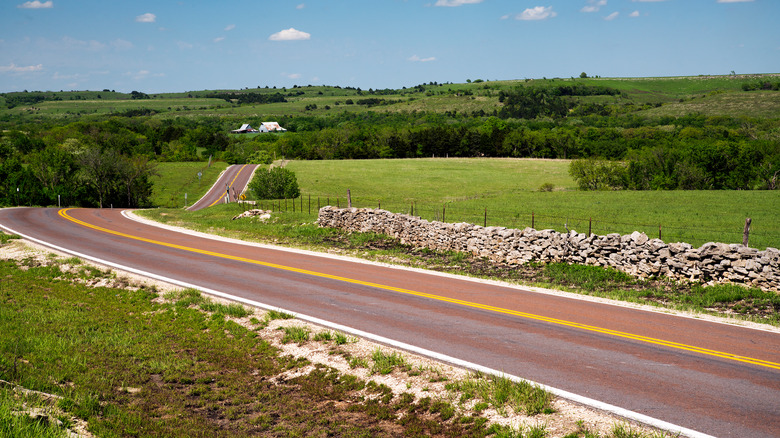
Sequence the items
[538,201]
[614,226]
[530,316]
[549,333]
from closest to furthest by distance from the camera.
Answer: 1. [549,333]
2. [530,316]
3. [614,226]
4. [538,201]

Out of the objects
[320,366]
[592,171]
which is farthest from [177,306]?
[592,171]

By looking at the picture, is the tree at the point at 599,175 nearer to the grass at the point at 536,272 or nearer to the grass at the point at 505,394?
the grass at the point at 536,272

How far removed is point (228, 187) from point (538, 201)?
4995 centimetres

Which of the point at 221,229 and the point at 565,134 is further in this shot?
the point at 565,134

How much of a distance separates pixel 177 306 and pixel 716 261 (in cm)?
1667

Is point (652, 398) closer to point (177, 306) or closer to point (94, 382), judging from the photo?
point (94, 382)

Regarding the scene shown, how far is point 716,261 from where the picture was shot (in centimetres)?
1705

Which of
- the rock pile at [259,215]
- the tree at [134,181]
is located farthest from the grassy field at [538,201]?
the tree at [134,181]

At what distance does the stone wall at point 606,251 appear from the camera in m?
16.5

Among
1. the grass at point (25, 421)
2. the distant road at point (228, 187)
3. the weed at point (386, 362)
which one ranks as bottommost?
the distant road at point (228, 187)

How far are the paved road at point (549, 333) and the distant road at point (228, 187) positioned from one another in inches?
2020

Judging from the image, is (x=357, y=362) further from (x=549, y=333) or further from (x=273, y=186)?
(x=273, y=186)

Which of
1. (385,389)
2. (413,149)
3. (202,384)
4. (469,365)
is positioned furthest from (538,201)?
(413,149)

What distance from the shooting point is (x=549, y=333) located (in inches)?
490
